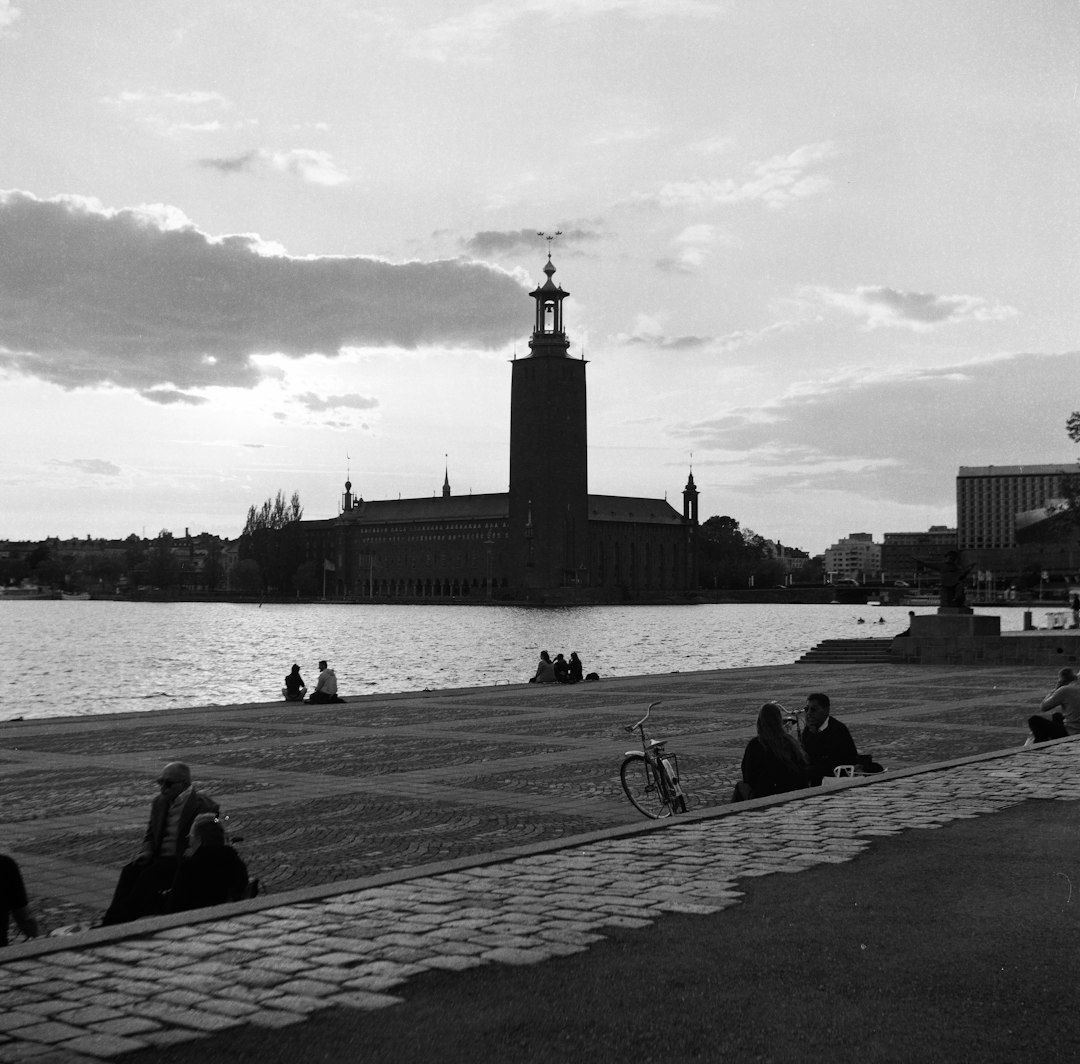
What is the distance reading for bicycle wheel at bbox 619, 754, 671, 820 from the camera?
11.5 m

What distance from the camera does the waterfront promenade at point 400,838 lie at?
18.4 feet

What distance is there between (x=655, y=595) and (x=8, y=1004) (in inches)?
7631

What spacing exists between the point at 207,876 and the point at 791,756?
5.45 meters

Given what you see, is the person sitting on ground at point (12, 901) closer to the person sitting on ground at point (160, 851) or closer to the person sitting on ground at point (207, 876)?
the person sitting on ground at point (160, 851)

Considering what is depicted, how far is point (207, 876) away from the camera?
7715mm

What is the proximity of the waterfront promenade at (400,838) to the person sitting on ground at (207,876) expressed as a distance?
0.48 m

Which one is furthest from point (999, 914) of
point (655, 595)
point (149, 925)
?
point (655, 595)

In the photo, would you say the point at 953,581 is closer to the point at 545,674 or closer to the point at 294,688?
the point at 545,674

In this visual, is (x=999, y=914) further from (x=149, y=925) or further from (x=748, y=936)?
(x=149, y=925)

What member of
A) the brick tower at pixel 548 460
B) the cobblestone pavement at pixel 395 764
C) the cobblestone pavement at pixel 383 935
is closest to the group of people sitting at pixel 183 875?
the cobblestone pavement at pixel 383 935

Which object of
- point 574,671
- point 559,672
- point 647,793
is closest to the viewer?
point 647,793

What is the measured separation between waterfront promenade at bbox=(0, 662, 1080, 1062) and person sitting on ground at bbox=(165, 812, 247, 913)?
48 centimetres

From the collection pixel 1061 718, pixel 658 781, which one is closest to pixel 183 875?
pixel 658 781

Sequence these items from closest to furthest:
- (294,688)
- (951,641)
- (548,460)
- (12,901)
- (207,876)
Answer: (12,901) < (207,876) < (294,688) < (951,641) < (548,460)
